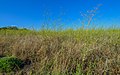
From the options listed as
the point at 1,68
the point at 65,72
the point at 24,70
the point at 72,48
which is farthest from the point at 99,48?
the point at 1,68

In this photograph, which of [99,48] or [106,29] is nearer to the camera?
[99,48]

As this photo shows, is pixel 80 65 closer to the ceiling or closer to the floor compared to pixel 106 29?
closer to the floor

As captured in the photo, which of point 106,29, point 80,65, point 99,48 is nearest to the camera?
point 80,65

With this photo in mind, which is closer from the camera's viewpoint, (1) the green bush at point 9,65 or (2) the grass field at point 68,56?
(2) the grass field at point 68,56

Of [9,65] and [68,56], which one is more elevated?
[68,56]

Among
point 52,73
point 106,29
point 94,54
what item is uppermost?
point 106,29

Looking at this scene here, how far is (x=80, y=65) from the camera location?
5477 mm

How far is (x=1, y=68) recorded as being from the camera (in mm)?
5773

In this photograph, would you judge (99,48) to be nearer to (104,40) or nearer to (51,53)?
(104,40)

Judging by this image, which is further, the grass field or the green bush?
the green bush

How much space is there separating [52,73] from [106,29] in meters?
4.73

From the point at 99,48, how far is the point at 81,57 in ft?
1.80

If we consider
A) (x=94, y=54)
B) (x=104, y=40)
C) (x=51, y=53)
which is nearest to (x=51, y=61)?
(x=51, y=53)

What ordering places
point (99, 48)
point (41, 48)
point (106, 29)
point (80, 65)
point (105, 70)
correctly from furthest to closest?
1. point (106, 29)
2. point (41, 48)
3. point (99, 48)
4. point (80, 65)
5. point (105, 70)
